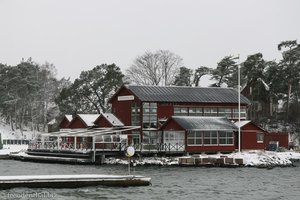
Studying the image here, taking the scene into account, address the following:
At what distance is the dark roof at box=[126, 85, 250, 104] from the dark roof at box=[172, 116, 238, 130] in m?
3.96

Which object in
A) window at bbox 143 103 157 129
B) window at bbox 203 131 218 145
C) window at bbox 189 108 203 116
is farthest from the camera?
window at bbox 189 108 203 116

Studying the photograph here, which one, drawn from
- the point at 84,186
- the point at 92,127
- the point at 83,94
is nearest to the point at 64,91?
the point at 83,94

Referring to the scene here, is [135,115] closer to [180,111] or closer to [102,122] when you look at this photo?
[102,122]

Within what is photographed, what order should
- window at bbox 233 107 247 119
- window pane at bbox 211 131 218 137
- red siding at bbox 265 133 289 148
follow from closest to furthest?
1. window pane at bbox 211 131 218 137
2. window at bbox 233 107 247 119
3. red siding at bbox 265 133 289 148

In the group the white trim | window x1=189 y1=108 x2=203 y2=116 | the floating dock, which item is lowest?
the floating dock

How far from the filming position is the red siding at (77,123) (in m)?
78.2

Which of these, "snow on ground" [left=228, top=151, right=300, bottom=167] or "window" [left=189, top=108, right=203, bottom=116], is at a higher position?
"window" [left=189, top=108, right=203, bottom=116]

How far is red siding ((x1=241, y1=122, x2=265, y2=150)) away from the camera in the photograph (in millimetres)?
70875

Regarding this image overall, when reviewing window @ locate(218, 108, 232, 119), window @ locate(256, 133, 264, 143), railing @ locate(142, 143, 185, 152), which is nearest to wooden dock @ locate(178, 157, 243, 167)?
railing @ locate(142, 143, 185, 152)

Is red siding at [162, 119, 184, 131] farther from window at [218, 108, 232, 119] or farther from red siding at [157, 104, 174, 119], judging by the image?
window at [218, 108, 232, 119]

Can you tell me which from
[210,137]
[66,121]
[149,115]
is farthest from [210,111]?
[66,121]

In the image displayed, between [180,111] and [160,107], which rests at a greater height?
[160,107]

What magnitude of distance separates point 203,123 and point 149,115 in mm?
7118

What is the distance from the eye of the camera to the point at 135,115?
72.1 metres
